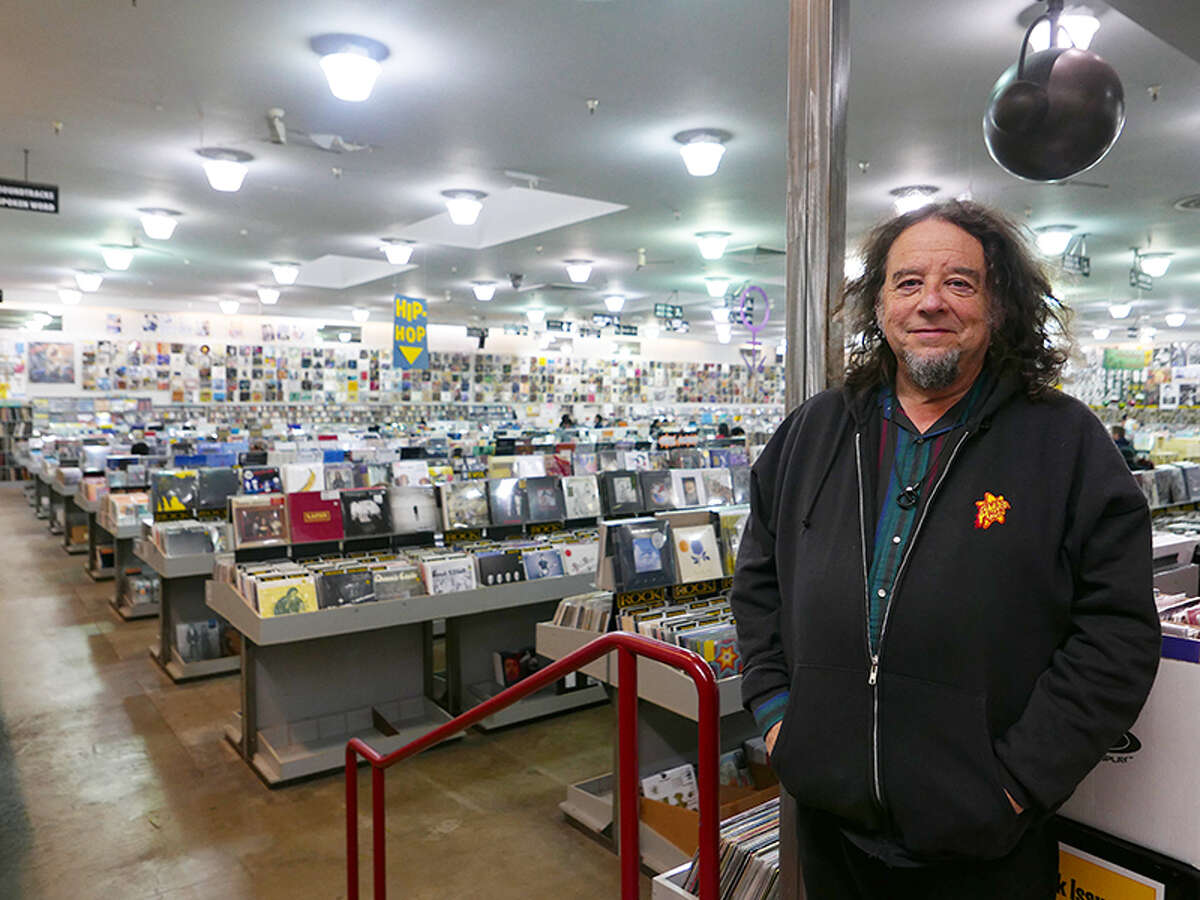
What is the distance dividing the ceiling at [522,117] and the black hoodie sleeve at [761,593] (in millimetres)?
702

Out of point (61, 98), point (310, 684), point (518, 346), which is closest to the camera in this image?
point (310, 684)

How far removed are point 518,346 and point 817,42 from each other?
21165mm

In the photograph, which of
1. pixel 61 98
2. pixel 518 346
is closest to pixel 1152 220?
pixel 61 98

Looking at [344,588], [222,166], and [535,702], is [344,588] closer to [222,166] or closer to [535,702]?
[535,702]

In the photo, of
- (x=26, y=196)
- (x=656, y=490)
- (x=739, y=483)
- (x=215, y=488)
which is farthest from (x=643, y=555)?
(x=26, y=196)

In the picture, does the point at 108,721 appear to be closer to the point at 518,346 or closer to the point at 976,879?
the point at 976,879

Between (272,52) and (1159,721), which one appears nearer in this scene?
(1159,721)

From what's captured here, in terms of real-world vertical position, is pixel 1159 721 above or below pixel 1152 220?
below

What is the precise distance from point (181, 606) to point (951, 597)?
20.5 feet

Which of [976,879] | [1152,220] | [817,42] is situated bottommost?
[976,879]

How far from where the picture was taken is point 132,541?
8453mm

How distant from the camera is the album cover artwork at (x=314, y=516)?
16.6ft

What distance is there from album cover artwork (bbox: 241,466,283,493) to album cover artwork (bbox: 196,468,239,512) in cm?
18

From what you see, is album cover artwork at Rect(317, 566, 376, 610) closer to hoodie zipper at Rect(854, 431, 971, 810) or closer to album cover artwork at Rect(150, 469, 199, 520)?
album cover artwork at Rect(150, 469, 199, 520)
